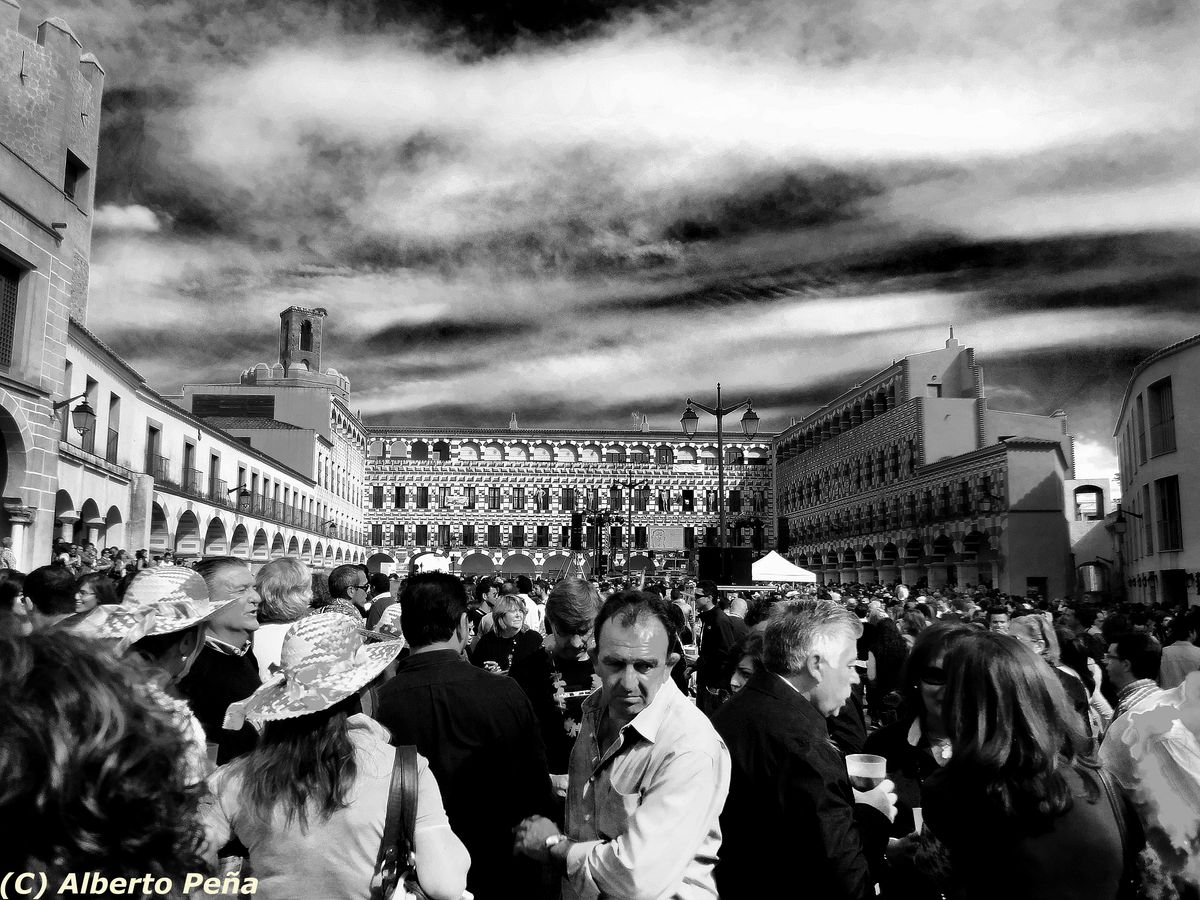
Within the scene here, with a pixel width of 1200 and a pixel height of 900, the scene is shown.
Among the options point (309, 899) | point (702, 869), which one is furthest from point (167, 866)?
point (702, 869)

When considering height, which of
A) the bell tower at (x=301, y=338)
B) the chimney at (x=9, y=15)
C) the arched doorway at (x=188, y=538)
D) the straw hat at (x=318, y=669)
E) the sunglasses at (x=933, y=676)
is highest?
the bell tower at (x=301, y=338)

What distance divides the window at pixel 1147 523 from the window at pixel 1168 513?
0.55 m

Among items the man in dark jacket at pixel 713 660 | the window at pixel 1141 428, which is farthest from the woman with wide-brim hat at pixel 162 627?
the window at pixel 1141 428

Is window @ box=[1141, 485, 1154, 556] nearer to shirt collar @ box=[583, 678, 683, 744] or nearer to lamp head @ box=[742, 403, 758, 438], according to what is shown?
lamp head @ box=[742, 403, 758, 438]

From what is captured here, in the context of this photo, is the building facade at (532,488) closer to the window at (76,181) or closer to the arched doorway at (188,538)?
the arched doorway at (188,538)

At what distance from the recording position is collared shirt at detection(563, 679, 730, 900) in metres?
2.64

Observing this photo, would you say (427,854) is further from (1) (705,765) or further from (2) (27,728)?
(2) (27,728)

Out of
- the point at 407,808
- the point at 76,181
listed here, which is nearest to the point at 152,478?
the point at 76,181

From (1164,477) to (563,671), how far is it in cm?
2595

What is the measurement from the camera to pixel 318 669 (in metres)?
2.62

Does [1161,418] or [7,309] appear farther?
[1161,418]

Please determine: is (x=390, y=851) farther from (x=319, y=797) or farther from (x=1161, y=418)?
(x=1161, y=418)

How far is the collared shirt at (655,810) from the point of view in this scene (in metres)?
2.64

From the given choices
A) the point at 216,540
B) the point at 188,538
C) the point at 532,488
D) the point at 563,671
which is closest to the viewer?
the point at 563,671
